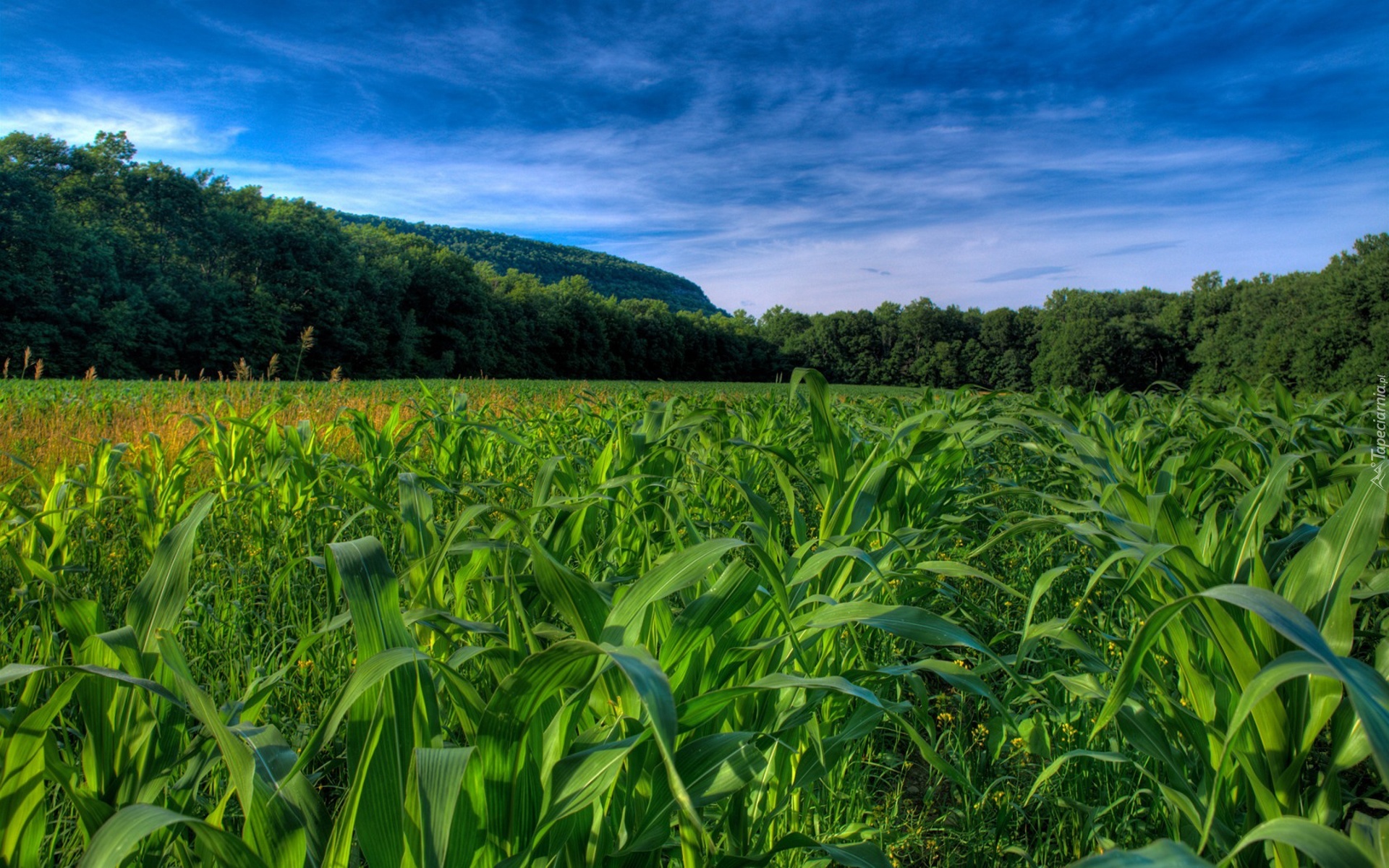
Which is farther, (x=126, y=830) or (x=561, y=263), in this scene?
(x=561, y=263)

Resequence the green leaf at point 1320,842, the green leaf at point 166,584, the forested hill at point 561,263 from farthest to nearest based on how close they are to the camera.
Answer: the forested hill at point 561,263 < the green leaf at point 166,584 < the green leaf at point 1320,842

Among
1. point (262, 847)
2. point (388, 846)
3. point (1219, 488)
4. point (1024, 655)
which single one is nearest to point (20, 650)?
point (262, 847)

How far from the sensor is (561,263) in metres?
94.4

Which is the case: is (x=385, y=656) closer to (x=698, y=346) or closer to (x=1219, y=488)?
(x=1219, y=488)

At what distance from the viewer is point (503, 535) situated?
1.69m

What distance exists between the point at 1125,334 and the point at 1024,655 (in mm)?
68429

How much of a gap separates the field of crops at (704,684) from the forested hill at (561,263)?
253 ft

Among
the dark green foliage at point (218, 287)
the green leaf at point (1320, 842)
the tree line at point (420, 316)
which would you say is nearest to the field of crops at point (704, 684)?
the green leaf at point (1320, 842)

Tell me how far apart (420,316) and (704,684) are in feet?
172

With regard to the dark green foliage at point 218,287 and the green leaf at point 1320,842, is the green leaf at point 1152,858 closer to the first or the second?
the green leaf at point 1320,842

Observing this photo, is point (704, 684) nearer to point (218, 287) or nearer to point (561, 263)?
point (218, 287)

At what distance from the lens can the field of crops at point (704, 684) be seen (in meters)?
0.84

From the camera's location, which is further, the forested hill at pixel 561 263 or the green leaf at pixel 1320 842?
the forested hill at pixel 561 263

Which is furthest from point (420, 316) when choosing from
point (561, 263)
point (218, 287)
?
point (561, 263)
